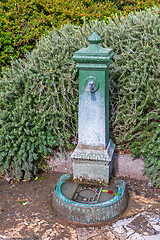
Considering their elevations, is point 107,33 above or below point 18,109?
above

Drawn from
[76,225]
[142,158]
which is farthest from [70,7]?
[76,225]

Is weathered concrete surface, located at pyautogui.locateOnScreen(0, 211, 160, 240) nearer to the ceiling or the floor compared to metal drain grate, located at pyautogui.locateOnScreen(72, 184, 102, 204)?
nearer to the floor

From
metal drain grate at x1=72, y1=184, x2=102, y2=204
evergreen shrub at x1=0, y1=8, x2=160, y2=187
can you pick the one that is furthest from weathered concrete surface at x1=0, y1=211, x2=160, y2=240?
evergreen shrub at x1=0, y1=8, x2=160, y2=187

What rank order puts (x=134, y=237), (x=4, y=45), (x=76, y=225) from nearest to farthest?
(x=134, y=237) → (x=76, y=225) → (x=4, y=45)

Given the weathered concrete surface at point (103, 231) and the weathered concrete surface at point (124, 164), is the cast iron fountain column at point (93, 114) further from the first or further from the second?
the weathered concrete surface at point (103, 231)

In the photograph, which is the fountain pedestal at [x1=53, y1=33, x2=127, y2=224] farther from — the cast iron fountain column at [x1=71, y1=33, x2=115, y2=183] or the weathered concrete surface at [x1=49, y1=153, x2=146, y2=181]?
the weathered concrete surface at [x1=49, y1=153, x2=146, y2=181]

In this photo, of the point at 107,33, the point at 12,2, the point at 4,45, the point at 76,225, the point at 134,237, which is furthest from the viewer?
the point at 12,2

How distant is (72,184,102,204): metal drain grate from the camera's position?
3.38 m

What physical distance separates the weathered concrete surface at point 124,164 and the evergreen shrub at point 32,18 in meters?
2.09

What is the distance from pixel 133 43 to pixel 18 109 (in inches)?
72.1

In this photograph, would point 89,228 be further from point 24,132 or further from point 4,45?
point 4,45

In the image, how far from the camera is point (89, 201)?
3.36 metres

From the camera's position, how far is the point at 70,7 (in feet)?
18.9

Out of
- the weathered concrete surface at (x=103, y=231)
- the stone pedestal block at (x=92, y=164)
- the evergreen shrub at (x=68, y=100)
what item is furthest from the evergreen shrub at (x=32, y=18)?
the weathered concrete surface at (x=103, y=231)
